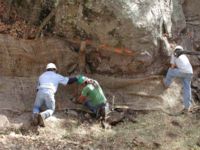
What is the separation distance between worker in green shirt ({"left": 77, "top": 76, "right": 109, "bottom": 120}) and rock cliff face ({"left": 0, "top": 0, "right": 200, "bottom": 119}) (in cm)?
72

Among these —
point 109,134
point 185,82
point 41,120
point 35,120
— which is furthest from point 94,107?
point 185,82

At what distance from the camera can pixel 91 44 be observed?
36.9 ft

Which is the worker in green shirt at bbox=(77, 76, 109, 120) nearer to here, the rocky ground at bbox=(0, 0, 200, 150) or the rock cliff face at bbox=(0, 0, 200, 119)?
the rocky ground at bbox=(0, 0, 200, 150)

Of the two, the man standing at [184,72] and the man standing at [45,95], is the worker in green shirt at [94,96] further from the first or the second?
the man standing at [184,72]

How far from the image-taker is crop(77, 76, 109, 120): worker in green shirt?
410 inches

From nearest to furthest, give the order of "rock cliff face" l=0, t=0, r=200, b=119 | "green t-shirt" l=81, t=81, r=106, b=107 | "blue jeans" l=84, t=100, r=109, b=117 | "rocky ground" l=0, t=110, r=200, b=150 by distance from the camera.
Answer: "rocky ground" l=0, t=110, r=200, b=150, "green t-shirt" l=81, t=81, r=106, b=107, "blue jeans" l=84, t=100, r=109, b=117, "rock cliff face" l=0, t=0, r=200, b=119

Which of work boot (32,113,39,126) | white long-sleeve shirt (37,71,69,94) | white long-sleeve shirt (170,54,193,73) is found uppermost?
white long-sleeve shirt (170,54,193,73)

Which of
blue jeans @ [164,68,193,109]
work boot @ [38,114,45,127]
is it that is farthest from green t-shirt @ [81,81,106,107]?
blue jeans @ [164,68,193,109]

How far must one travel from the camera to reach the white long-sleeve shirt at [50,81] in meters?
10.1

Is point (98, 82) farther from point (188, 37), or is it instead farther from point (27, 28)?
point (188, 37)

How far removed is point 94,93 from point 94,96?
0.24 ft

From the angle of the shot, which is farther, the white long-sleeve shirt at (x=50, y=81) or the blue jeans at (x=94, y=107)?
the blue jeans at (x=94, y=107)

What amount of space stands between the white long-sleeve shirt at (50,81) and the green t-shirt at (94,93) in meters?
0.53

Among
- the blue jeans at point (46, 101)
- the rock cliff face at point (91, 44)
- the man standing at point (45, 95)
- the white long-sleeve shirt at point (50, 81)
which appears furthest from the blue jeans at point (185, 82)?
the blue jeans at point (46, 101)
